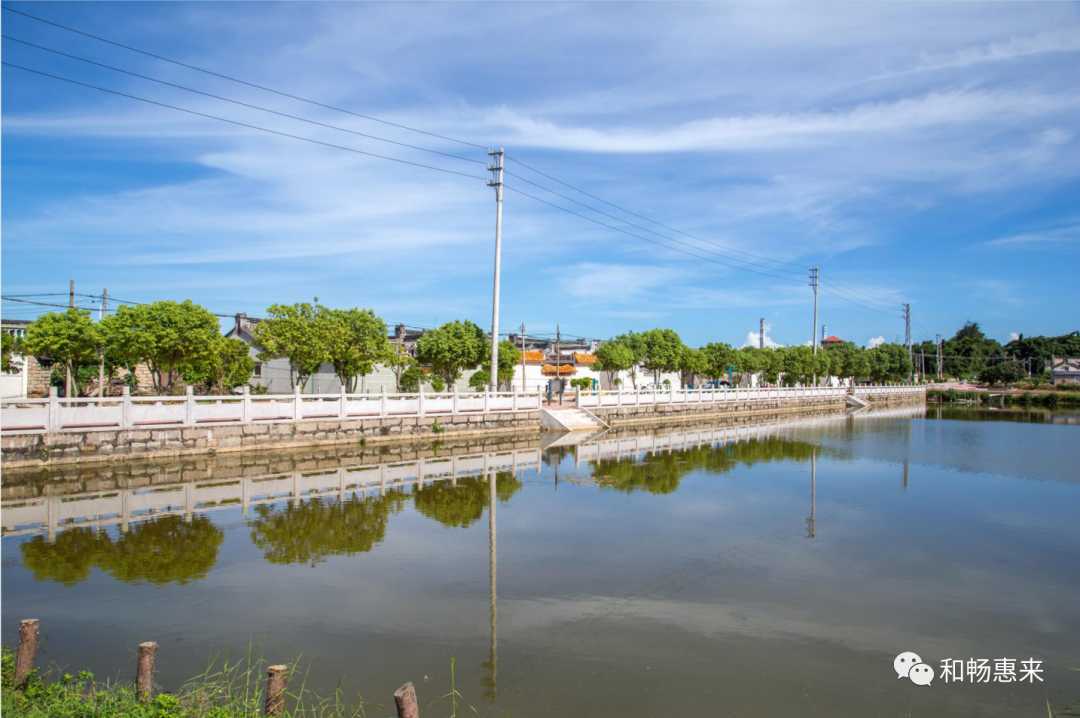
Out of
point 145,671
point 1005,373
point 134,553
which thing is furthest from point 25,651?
point 1005,373

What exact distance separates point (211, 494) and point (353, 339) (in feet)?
40.4

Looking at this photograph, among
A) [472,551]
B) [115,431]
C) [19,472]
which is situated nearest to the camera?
[472,551]

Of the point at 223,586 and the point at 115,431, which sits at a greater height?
the point at 115,431

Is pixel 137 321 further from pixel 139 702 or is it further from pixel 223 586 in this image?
pixel 139 702

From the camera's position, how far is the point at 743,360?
52250 millimetres

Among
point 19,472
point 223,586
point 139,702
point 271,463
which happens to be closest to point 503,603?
point 223,586

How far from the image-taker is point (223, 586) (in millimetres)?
8625

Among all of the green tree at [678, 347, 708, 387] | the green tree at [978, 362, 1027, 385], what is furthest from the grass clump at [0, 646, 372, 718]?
the green tree at [978, 362, 1027, 385]

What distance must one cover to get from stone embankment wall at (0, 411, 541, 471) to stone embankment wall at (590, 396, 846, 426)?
813cm

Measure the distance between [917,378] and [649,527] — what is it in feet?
A: 265

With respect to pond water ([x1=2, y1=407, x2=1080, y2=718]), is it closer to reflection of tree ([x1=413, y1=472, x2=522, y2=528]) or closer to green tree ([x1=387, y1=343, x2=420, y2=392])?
reflection of tree ([x1=413, y1=472, x2=522, y2=528])

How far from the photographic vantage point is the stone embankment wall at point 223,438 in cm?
1570

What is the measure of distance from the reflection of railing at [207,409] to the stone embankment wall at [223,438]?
6.5 inches

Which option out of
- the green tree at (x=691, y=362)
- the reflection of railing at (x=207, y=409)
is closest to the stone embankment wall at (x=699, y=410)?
the green tree at (x=691, y=362)
